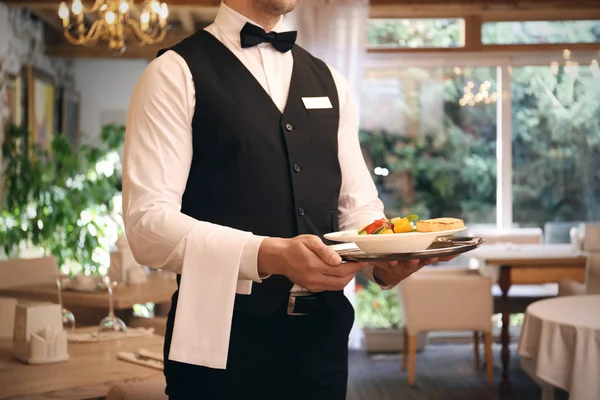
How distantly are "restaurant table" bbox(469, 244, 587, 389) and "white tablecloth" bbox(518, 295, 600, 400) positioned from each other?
5.94ft

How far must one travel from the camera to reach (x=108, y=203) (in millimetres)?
7582

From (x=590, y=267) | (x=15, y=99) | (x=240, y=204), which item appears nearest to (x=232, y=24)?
(x=240, y=204)

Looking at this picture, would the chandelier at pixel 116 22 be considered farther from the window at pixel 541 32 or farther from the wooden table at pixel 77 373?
the window at pixel 541 32

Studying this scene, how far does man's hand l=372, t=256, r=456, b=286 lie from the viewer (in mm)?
1490

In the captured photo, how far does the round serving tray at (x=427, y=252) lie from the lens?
1.35m

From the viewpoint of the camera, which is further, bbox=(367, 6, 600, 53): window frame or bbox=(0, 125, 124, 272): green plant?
bbox=(367, 6, 600, 53): window frame

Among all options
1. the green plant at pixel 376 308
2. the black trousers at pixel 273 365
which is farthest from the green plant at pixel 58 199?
the black trousers at pixel 273 365

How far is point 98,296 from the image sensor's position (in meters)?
4.06

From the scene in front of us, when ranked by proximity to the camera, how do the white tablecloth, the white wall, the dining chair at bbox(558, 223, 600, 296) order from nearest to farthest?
the white tablecloth < the dining chair at bbox(558, 223, 600, 296) < the white wall

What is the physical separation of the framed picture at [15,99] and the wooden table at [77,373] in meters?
4.43

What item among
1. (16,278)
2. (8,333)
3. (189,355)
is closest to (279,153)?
(189,355)

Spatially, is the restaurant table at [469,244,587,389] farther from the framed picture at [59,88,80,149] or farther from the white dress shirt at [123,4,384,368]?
the framed picture at [59,88,80,149]

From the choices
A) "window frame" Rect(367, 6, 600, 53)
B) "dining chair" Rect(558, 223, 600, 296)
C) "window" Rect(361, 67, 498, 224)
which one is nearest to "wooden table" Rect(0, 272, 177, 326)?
"dining chair" Rect(558, 223, 600, 296)

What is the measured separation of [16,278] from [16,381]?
2.55 metres
